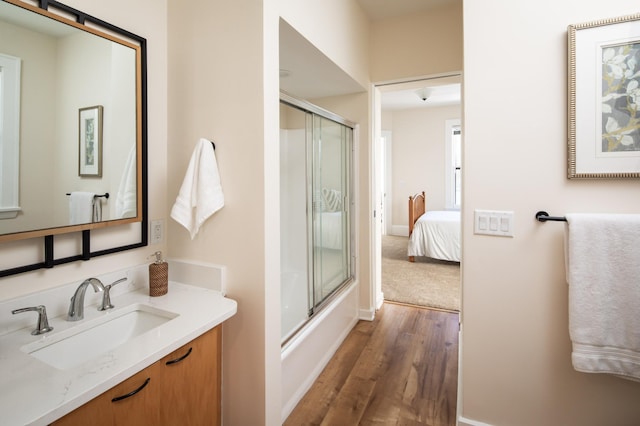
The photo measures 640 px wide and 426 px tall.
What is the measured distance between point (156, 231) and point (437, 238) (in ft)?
13.3

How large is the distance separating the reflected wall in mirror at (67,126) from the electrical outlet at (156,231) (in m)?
0.13

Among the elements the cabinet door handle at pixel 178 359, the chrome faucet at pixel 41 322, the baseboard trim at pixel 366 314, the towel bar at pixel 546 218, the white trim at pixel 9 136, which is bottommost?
the baseboard trim at pixel 366 314

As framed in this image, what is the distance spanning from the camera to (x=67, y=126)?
1269mm

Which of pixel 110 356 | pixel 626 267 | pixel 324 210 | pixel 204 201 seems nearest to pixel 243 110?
pixel 204 201

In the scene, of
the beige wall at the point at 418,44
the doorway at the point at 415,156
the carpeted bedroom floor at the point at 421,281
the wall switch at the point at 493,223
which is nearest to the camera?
the wall switch at the point at 493,223

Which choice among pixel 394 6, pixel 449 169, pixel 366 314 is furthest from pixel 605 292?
pixel 449 169

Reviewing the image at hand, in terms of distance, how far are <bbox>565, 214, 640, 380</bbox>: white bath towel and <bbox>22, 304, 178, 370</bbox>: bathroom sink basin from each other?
1.66m

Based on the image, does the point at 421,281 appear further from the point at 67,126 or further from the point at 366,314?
the point at 67,126

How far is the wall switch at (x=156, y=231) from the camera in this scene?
1.65 metres

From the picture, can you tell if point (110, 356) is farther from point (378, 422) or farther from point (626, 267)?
point (626, 267)

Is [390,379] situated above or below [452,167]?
below

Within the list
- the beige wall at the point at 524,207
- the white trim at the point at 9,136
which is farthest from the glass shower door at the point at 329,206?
the white trim at the point at 9,136

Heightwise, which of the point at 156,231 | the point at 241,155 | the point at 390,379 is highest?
the point at 241,155

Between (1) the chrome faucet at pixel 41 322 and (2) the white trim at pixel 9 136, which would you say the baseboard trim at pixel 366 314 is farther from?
(2) the white trim at pixel 9 136
